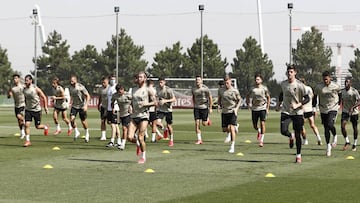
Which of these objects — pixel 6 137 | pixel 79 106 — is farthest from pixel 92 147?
pixel 6 137

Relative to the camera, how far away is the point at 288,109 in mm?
17500

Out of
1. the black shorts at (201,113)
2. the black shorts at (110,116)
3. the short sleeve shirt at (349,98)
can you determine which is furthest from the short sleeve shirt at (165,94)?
the short sleeve shirt at (349,98)

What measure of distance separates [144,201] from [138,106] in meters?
6.05

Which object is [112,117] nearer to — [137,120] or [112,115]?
[112,115]

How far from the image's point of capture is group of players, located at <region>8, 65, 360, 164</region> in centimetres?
1711

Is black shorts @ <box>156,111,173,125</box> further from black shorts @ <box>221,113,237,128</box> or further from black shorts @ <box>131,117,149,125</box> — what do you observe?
black shorts @ <box>131,117,149,125</box>

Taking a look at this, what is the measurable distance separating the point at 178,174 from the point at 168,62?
3873 inches

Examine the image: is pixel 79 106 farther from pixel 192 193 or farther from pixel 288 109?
pixel 192 193

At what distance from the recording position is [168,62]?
113 m

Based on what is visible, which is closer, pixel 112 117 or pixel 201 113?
pixel 112 117

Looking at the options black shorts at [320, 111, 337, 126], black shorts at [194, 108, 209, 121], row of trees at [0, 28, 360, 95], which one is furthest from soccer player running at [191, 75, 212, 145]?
row of trees at [0, 28, 360, 95]

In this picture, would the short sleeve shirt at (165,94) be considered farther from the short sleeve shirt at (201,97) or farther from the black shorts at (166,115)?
the short sleeve shirt at (201,97)

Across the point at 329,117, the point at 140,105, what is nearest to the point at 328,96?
the point at 329,117

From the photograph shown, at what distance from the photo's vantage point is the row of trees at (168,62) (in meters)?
111
